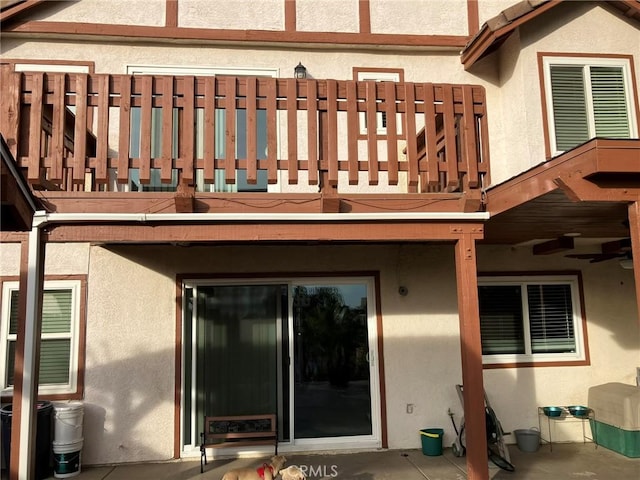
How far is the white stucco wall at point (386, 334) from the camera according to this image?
6.20 m

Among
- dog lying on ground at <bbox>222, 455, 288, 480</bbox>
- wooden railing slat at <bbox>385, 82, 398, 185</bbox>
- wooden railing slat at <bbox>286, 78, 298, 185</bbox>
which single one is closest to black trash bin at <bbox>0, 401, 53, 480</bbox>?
dog lying on ground at <bbox>222, 455, 288, 480</bbox>

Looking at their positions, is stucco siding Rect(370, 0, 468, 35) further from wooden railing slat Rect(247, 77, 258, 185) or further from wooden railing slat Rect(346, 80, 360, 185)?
wooden railing slat Rect(247, 77, 258, 185)

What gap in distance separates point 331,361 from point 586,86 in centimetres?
491

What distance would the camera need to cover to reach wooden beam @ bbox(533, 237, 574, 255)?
6391 millimetres

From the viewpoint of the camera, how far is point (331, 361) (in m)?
6.71

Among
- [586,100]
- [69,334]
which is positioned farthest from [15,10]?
[586,100]

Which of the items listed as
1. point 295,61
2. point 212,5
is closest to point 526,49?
point 295,61

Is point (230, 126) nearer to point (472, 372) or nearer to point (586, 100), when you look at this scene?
point (472, 372)

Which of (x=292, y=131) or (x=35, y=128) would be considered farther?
(x=292, y=131)

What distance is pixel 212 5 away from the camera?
23.0 feet

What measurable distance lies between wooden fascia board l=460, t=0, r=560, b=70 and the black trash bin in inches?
269

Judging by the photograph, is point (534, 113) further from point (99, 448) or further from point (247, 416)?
point (99, 448)

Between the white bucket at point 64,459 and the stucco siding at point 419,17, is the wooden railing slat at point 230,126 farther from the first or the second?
the white bucket at point 64,459

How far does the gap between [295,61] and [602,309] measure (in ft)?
18.0
